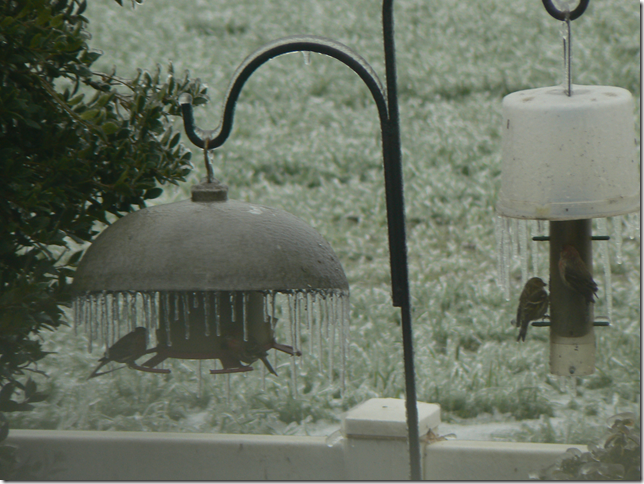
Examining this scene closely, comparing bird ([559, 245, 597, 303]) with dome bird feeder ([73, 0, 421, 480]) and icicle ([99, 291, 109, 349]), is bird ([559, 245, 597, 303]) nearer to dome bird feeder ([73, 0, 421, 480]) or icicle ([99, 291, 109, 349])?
dome bird feeder ([73, 0, 421, 480])

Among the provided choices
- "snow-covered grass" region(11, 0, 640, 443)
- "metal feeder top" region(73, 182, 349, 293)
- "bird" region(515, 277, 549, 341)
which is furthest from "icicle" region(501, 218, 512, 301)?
"snow-covered grass" region(11, 0, 640, 443)

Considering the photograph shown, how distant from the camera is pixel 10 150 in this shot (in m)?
2.67

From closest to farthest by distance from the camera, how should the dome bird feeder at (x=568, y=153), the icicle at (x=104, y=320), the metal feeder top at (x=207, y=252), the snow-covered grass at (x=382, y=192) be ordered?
the metal feeder top at (x=207, y=252), the icicle at (x=104, y=320), the dome bird feeder at (x=568, y=153), the snow-covered grass at (x=382, y=192)

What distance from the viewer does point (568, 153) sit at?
84.3 inches

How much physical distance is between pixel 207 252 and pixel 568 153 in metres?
0.99

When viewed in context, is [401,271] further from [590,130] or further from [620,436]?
[620,436]

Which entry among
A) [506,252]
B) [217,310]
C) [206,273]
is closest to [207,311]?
[217,310]

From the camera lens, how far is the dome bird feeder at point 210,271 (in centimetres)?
193

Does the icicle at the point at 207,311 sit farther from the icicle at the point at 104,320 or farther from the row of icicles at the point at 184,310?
the icicle at the point at 104,320

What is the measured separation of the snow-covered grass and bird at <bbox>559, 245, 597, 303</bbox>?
99cm

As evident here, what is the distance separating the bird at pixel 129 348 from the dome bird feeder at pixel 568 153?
1063 millimetres

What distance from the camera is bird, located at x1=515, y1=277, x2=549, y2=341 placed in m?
2.49

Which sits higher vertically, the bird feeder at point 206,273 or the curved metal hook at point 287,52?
the curved metal hook at point 287,52

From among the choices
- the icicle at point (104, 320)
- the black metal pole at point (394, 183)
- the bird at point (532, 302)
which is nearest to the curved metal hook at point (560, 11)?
the black metal pole at point (394, 183)
